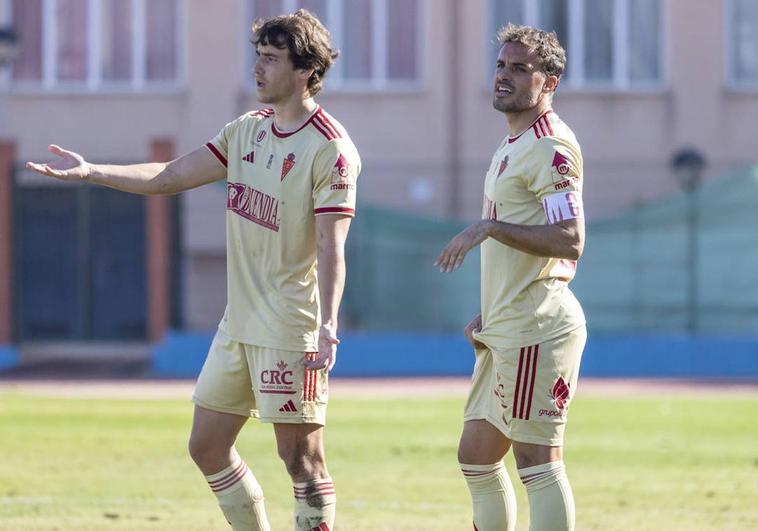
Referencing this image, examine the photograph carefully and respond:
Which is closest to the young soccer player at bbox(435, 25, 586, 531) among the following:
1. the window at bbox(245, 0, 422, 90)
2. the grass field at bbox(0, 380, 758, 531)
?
the grass field at bbox(0, 380, 758, 531)

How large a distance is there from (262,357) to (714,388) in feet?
46.0

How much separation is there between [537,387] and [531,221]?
25.7 inches

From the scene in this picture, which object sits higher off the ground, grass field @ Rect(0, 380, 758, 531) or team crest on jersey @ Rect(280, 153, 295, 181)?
team crest on jersey @ Rect(280, 153, 295, 181)

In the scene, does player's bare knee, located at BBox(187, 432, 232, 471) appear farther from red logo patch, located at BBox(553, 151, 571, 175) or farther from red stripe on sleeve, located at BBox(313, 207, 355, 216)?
red logo patch, located at BBox(553, 151, 571, 175)

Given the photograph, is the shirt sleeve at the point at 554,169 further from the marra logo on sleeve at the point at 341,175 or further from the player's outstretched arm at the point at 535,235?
the marra logo on sleeve at the point at 341,175

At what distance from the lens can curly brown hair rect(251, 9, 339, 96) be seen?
19.8ft

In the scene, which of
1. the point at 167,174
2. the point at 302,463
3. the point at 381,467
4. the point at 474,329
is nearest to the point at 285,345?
the point at 302,463

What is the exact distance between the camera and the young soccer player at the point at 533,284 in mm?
5828

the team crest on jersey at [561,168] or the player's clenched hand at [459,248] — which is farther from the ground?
the team crest on jersey at [561,168]

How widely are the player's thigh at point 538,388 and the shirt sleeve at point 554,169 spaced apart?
1.98 feet

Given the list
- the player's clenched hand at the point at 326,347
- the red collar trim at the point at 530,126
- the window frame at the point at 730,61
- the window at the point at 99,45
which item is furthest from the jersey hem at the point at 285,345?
the window frame at the point at 730,61

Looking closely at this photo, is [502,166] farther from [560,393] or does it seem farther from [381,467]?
[381,467]

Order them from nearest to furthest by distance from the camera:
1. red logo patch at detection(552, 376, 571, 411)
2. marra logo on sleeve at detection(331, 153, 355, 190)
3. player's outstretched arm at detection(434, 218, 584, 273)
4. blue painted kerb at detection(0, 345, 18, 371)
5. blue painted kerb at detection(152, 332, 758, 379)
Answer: player's outstretched arm at detection(434, 218, 584, 273) < red logo patch at detection(552, 376, 571, 411) < marra logo on sleeve at detection(331, 153, 355, 190) < blue painted kerb at detection(152, 332, 758, 379) < blue painted kerb at detection(0, 345, 18, 371)

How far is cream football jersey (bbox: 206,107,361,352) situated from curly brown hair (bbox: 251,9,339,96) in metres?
0.21
